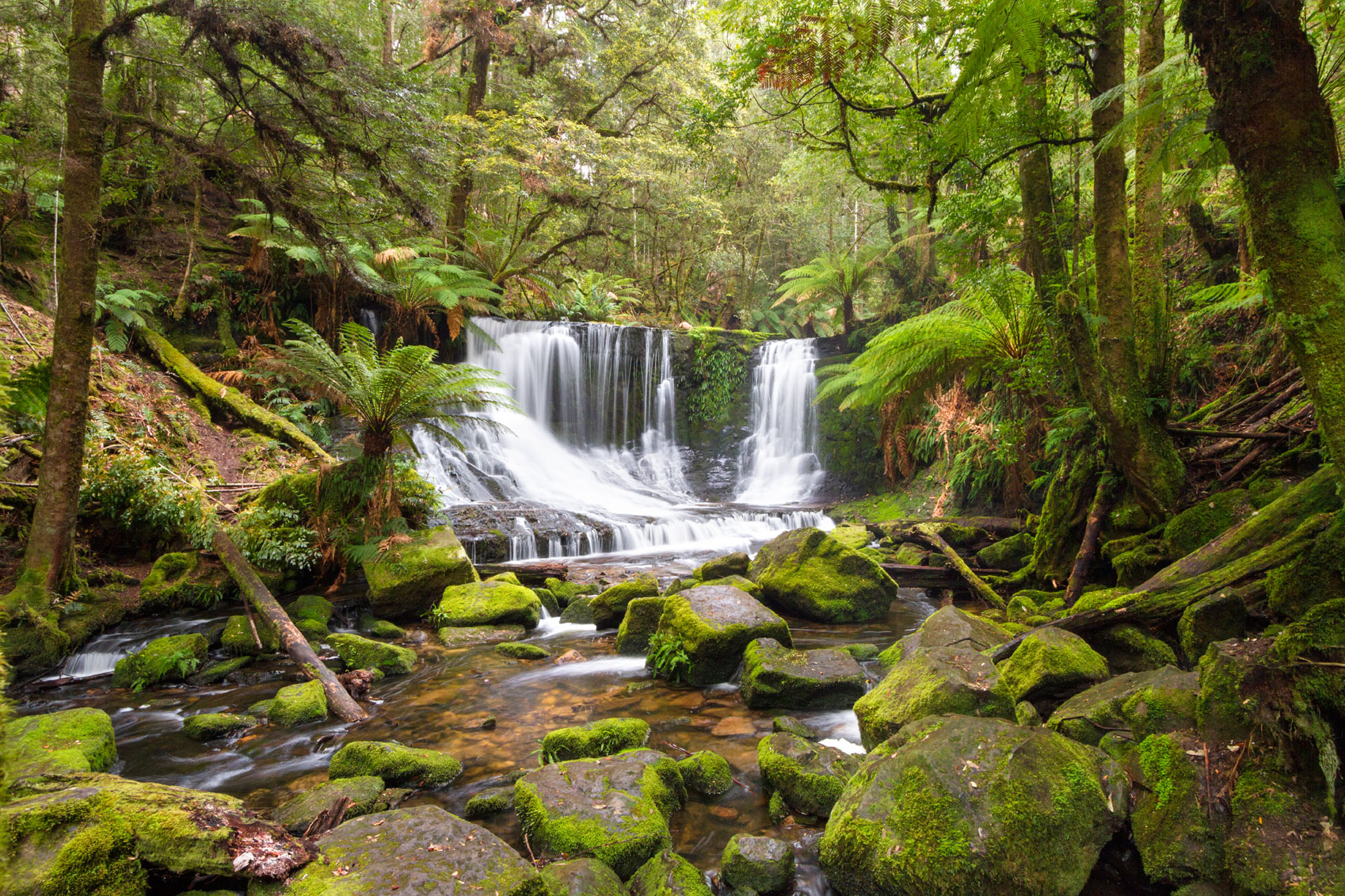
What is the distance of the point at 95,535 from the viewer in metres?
5.88

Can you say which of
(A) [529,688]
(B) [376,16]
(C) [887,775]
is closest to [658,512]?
(A) [529,688]

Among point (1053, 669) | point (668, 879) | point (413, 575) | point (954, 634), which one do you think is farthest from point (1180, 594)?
point (413, 575)

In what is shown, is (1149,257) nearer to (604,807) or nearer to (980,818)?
(980,818)

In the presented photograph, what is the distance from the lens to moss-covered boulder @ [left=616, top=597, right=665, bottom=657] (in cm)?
538

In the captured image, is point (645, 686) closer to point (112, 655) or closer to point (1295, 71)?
point (112, 655)

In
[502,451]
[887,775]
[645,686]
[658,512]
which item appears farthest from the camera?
[502,451]

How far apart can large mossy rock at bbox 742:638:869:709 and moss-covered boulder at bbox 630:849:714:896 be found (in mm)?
1725

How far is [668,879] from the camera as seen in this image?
234 centimetres

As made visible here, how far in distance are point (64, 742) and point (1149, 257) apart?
7169mm

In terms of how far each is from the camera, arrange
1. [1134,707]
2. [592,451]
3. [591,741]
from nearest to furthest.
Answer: [1134,707], [591,741], [592,451]

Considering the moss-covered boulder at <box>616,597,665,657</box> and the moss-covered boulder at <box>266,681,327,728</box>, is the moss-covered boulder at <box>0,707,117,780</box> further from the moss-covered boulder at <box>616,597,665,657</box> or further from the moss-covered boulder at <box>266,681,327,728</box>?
the moss-covered boulder at <box>616,597,665,657</box>

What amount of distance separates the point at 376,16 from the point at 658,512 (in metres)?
14.5

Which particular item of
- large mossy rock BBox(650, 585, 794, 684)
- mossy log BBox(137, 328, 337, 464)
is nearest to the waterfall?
mossy log BBox(137, 328, 337, 464)

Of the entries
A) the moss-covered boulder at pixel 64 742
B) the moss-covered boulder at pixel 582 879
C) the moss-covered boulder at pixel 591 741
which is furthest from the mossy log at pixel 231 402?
the moss-covered boulder at pixel 582 879
